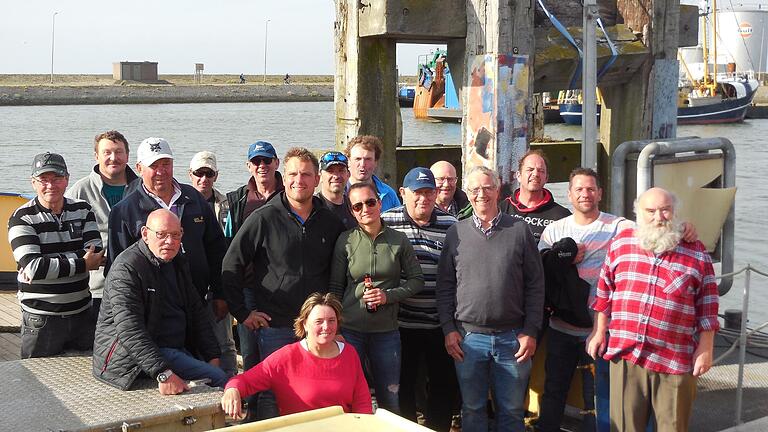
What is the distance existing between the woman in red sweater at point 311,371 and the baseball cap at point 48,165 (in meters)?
1.64

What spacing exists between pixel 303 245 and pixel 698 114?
1965 inches

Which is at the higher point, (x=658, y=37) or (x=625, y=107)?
(x=658, y=37)

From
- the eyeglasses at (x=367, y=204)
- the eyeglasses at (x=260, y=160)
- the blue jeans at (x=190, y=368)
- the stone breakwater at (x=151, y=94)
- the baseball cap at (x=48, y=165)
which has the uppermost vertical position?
the stone breakwater at (x=151, y=94)

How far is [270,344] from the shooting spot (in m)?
5.10

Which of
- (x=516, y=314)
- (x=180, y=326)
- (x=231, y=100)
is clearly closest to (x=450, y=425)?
(x=516, y=314)

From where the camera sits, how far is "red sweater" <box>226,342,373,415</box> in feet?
14.7

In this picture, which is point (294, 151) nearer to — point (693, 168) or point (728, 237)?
point (693, 168)

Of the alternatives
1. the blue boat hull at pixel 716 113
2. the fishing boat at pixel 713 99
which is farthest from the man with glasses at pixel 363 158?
the blue boat hull at pixel 716 113

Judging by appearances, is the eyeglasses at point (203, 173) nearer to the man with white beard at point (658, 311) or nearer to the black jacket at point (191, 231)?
the black jacket at point (191, 231)

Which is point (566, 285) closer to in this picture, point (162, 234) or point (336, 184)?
point (336, 184)

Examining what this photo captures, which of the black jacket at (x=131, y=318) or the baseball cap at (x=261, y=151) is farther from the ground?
the baseball cap at (x=261, y=151)

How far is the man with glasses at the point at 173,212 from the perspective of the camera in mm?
5105

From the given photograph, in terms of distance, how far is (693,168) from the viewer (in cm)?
698

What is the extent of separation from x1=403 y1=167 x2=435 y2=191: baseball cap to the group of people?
0.5 inches
